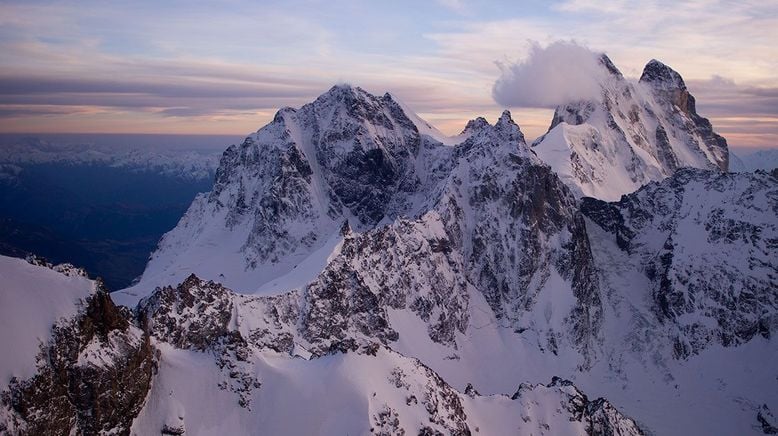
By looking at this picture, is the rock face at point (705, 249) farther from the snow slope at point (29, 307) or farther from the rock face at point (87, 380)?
the snow slope at point (29, 307)

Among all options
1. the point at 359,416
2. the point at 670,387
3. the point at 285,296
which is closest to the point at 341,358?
the point at 359,416

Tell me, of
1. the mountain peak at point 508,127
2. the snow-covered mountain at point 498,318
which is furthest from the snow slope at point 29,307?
the mountain peak at point 508,127

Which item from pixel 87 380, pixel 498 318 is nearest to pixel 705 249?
pixel 498 318

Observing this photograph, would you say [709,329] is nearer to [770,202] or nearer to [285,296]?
[770,202]

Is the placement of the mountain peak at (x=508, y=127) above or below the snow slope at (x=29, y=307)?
above

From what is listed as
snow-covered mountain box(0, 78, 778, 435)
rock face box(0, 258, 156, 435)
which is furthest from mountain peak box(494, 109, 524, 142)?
rock face box(0, 258, 156, 435)

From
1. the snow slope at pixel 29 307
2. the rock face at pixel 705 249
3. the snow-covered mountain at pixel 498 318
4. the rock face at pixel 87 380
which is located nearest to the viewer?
the snow slope at pixel 29 307

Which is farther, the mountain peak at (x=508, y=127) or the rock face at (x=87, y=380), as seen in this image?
the mountain peak at (x=508, y=127)

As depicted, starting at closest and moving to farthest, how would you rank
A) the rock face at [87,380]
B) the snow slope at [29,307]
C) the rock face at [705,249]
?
1. the snow slope at [29,307]
2. the rock face at [87,380]
3. the rock face at [705,249]
